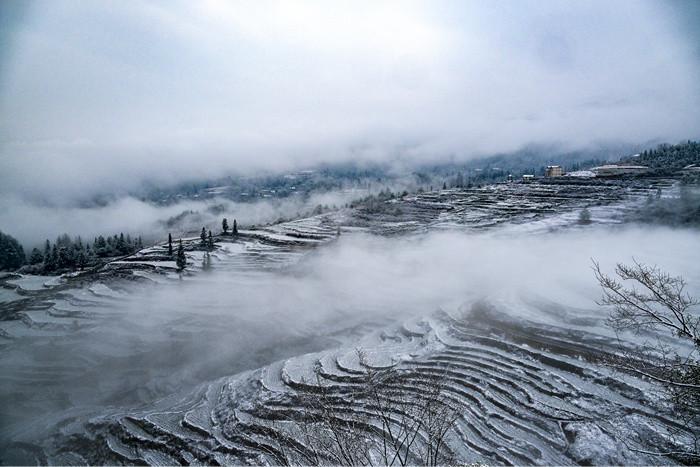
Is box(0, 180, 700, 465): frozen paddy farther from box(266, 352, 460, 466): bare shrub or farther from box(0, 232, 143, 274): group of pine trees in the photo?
box(0, 232, 143, 274): group of pine trees

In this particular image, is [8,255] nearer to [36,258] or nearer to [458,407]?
[36,258]

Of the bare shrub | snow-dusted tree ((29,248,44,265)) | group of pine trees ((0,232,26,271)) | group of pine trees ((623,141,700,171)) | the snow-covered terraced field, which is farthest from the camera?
group of pine trees ((623,141,700,171))

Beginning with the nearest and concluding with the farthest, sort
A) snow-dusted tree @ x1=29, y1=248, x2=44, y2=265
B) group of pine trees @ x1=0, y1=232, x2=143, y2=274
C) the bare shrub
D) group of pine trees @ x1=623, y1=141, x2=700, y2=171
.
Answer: the bare shrub < group of pine trees @ x1=0, y1=232, x2=143, y2=274 < snow-dusted tree @ x1=29, y1=248, x2=44, y2=265 < group of pine trees @ x1=623, y1=141, x2=700, y2=171

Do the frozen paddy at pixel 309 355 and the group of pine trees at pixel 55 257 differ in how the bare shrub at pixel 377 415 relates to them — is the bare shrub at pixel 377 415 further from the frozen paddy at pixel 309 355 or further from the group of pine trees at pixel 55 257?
the group of pine trees at pixel 55 257

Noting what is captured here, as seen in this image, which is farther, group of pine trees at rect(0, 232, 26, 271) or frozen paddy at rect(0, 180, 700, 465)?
group of pine trees at rect(0, 232, 26, 271)

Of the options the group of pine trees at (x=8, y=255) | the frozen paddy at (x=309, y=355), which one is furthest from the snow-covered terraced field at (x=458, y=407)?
the group of pine trees at (x=8, y=255)

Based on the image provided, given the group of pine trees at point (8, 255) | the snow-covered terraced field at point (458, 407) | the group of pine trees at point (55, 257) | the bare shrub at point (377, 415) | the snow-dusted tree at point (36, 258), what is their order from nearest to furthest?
the bare shrub at point (377, 415), the snow-covered terraced field at point (458, 407), the group of pine trees at point (55, 257), the group of pine trees at point (8, 255), the snow-dusted tree at point (36, 258)

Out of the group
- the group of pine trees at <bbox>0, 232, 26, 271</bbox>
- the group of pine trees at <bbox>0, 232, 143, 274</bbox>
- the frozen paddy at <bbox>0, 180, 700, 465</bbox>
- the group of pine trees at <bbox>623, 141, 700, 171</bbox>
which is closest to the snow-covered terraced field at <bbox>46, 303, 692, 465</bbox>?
the frozen paddy at <bbox>0, 180, 700, 465</bbox>

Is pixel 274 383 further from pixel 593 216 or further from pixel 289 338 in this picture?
pixel 593 216

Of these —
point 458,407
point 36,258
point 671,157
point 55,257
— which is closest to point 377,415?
point 458,407

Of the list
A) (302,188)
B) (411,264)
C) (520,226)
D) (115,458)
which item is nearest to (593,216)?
(520,226)

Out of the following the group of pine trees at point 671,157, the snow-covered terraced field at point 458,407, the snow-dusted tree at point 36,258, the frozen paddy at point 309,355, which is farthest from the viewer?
the group of pine trees at point 671,157

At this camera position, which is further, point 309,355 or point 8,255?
point 8,255
